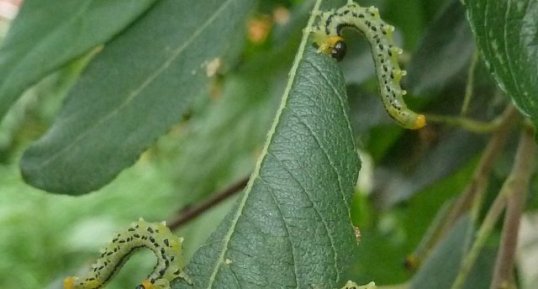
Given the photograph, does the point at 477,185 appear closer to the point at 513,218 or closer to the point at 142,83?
the point at 513,218

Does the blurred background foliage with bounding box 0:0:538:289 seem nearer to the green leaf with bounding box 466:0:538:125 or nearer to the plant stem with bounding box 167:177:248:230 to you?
the plant stem with bounding box 167:177:248:230

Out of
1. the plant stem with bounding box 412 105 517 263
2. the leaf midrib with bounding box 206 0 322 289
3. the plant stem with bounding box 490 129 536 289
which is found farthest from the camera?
the plant stem with bounding box 412 105 517 263

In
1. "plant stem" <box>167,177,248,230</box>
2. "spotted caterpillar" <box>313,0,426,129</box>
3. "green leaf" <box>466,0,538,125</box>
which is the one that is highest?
"green leaf" <box>466,0,538,125</box>

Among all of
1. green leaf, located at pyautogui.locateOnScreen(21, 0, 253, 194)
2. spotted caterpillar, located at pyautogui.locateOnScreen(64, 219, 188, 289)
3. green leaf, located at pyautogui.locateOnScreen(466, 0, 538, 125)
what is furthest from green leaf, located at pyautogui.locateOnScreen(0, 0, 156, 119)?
green leaf, located at pyautogui.locateOnScreen(466, 0, 538, 125)

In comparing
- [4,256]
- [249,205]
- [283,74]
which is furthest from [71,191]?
[4,256]

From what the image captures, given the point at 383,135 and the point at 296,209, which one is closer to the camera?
the point at 296,209

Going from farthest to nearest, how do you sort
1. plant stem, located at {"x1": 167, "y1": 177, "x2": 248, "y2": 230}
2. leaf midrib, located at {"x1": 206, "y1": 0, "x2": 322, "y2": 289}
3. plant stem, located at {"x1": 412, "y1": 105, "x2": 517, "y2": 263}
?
plant stem, located at {"x1": 167, "y1": 177, "x2": 248, "y2": 230} → plant stem, located at {"x1": 412, "y1": 105, "x2": 517, "y2": 263} → leaf midrib, located at {"x1": 206, "y1": 0, "x2": 322, "y2": 289}

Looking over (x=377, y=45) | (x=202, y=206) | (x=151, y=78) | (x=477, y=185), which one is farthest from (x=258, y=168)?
(x=202, y=206)
